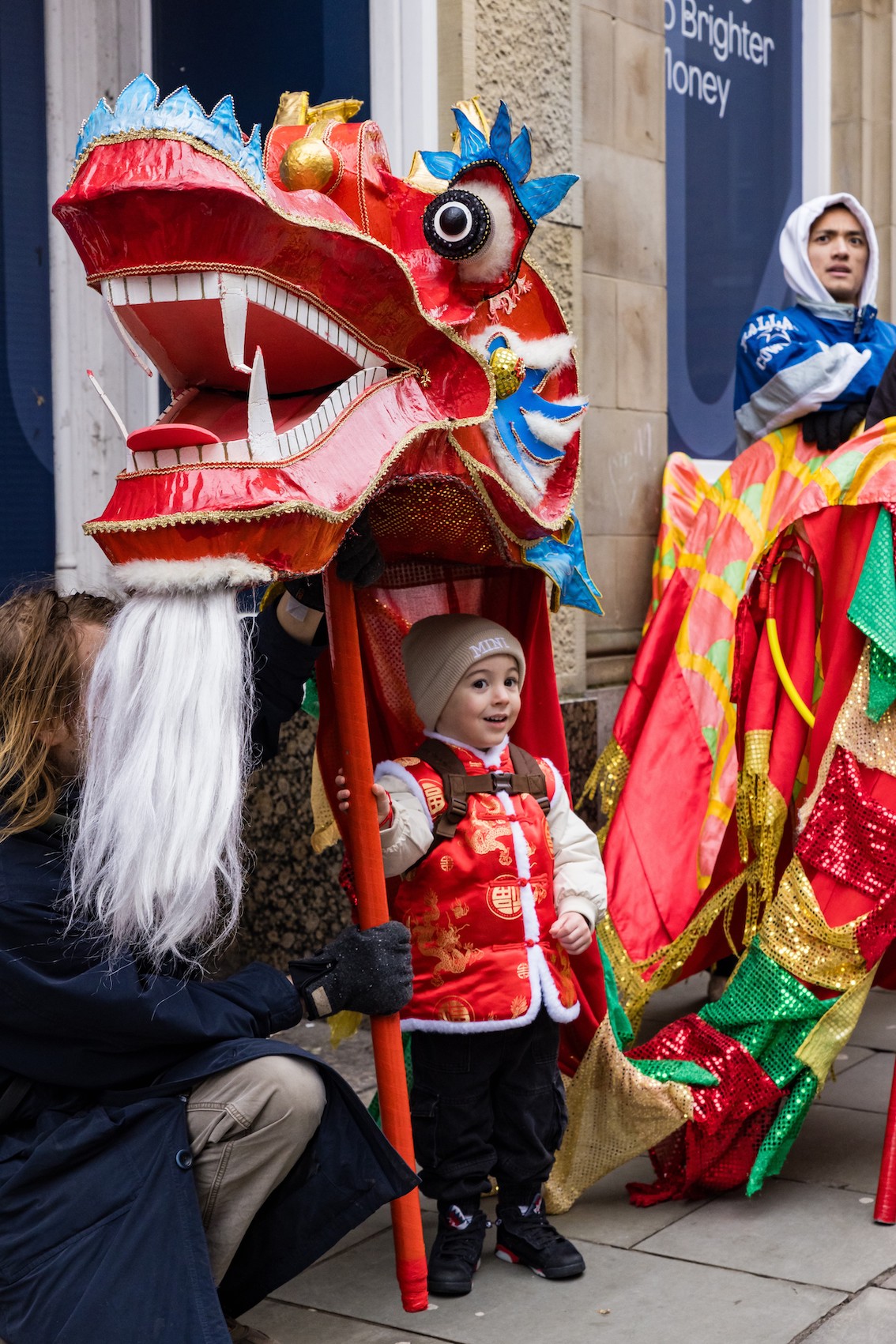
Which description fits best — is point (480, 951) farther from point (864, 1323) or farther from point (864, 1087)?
point (864, 1087)

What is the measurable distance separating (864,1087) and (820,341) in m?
1.95

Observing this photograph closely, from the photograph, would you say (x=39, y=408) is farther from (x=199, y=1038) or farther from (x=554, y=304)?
(x=199, y=1038)

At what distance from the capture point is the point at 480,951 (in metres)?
2.95

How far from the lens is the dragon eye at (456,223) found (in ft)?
8.25

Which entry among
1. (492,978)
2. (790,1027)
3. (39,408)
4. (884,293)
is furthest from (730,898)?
(884,293)

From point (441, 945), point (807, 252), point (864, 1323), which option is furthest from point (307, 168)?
point (807, 252)

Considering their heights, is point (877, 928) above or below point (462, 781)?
below

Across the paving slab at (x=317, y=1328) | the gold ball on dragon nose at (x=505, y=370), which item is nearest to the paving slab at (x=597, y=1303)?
the paving slab at (x=317, y=1328)

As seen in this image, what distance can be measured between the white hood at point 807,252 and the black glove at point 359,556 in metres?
2.22

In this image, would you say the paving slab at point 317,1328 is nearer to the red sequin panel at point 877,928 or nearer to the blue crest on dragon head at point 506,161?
the red sequin panel at point 877,928

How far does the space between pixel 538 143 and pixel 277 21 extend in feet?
2.84

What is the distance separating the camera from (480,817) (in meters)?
2.99

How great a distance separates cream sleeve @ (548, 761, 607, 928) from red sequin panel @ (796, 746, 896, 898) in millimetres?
508

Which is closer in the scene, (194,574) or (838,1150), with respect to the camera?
(194,574)
